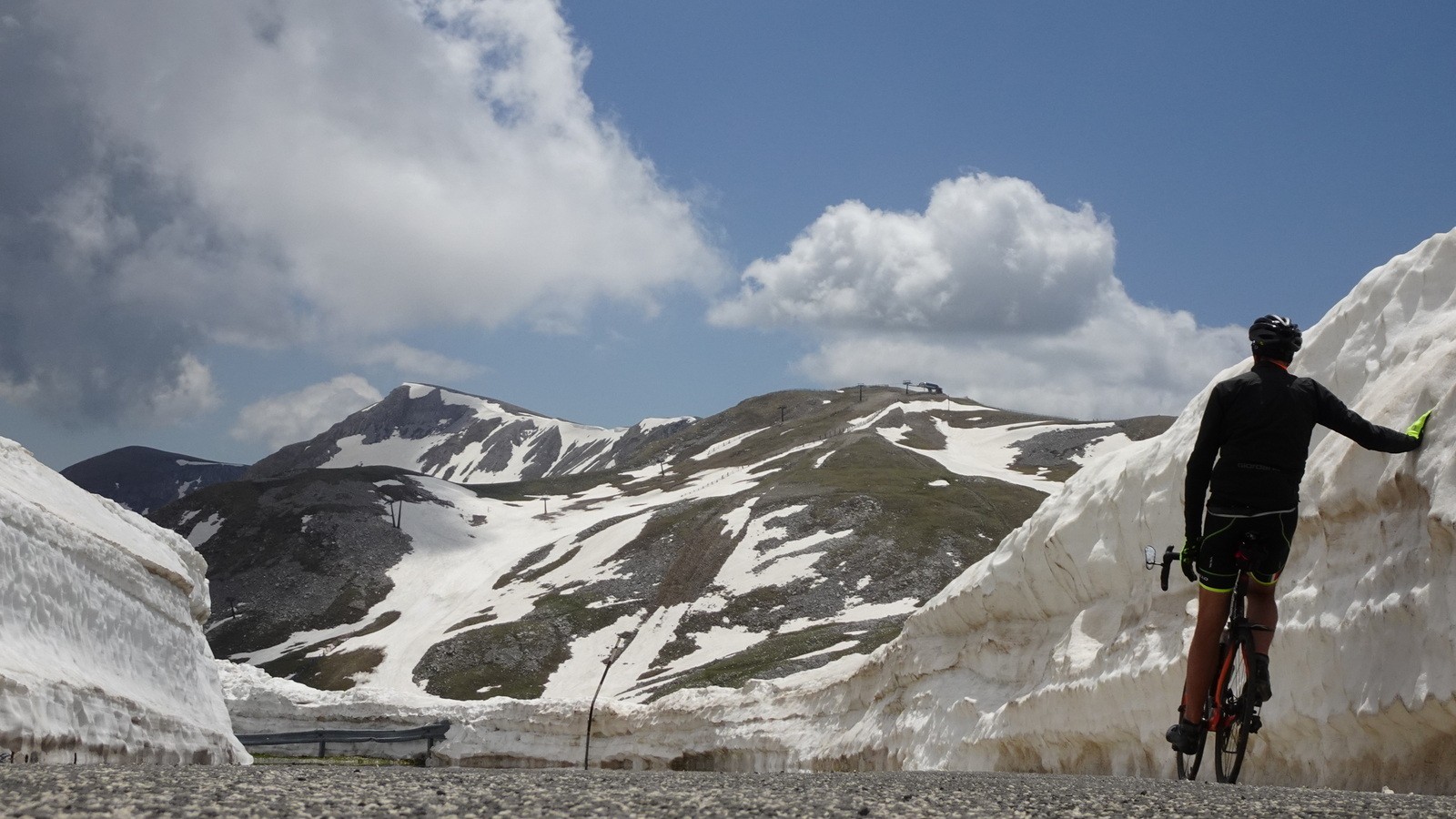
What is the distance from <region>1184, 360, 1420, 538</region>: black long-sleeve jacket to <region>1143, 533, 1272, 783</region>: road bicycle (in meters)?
0.40

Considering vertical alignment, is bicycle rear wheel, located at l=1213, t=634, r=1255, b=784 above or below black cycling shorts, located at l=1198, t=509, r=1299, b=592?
below

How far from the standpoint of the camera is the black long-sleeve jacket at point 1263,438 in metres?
8.11

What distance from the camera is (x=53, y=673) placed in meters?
14.6

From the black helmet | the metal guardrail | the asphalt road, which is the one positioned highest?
the black helmet

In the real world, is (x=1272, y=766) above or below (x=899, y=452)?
below

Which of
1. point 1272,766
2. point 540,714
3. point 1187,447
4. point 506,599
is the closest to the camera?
point 1272,766

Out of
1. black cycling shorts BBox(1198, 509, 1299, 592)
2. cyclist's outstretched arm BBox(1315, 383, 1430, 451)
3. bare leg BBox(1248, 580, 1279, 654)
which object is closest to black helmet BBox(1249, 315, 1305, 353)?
cyclist's outstretched arm BBox(1315, 383, 1430, 451)

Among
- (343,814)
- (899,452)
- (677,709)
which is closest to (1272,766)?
(343,814)

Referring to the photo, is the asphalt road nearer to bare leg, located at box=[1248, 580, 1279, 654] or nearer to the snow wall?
bare leg, located at box=[1248, 580, 1279, 654]

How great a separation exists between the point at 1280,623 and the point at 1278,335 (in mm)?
3770

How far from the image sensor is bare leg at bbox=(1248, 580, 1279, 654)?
820cm

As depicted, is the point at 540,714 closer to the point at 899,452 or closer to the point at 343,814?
the point at 343,814

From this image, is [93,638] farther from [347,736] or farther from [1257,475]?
[347,736]

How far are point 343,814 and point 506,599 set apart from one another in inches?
4595
